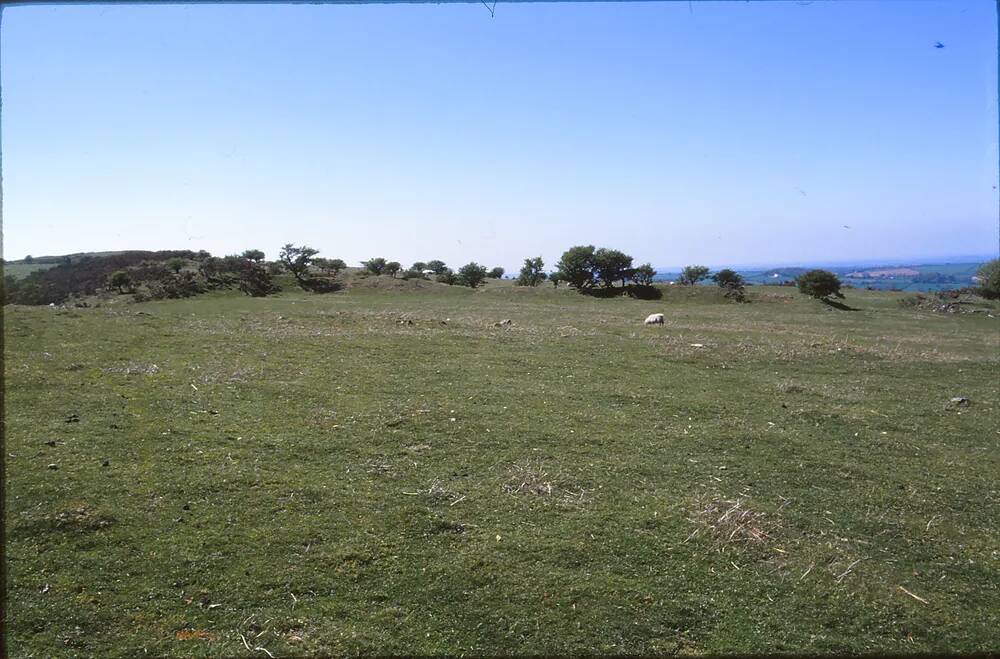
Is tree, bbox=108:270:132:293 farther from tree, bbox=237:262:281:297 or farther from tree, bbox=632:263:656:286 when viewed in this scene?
tree, bbox=632:263:656:286

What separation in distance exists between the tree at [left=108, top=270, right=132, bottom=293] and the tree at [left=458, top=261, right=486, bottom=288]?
127ft

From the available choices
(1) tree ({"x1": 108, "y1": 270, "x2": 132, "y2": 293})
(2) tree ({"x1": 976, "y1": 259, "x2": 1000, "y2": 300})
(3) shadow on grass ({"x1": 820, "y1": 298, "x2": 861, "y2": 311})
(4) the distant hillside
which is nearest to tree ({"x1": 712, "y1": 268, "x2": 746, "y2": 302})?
(4) the distant hillside

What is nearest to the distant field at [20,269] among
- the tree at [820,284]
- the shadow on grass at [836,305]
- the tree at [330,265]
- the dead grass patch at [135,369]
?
the tree at [330,265]

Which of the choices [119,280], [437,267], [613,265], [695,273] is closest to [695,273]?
[695,273]

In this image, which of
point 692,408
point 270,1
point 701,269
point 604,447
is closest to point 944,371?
point 692,408

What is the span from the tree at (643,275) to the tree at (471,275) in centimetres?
2371

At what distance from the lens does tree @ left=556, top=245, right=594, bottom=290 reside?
60844 millimetres

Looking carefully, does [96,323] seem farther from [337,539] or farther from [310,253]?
[310,253]

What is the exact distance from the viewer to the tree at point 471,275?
7862cm

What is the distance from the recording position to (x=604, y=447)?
9766mm

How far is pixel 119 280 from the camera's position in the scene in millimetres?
48625

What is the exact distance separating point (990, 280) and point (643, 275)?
29543mm

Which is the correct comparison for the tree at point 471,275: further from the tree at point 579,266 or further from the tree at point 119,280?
the tree at point 119,280

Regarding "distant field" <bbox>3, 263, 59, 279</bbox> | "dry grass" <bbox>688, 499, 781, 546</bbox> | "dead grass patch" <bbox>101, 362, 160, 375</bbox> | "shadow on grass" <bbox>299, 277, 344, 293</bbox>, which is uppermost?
"distant field" <bbox>3, 263, 59, 279</bbox>
